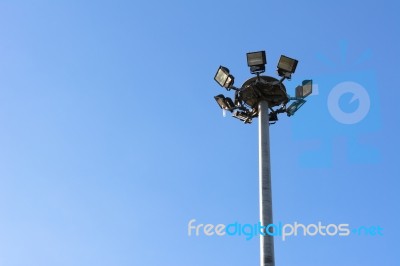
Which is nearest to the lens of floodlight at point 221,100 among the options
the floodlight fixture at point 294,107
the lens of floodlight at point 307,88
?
the floodlight fixture at point 294,107

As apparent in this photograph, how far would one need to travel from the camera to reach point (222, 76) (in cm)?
1808

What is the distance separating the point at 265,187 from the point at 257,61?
4.02 meters

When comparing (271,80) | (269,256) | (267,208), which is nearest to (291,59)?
(271,80)

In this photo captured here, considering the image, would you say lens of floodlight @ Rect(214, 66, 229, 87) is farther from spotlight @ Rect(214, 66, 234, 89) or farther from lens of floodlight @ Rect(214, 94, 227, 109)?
lens of floodlight @ Rect(214, 94, 227, 109)

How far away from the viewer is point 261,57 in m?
17.4

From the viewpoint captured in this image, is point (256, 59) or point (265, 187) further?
point (256, 59)

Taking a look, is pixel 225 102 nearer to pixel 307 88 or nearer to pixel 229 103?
pixel 229 103

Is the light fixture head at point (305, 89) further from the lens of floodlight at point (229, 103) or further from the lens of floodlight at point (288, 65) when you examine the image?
the lens of floodlight at point (229, 103)

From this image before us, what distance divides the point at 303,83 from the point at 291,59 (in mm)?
877

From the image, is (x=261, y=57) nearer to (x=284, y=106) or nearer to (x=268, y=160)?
(x=284, y=106)

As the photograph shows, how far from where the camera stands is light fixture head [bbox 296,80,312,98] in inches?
699

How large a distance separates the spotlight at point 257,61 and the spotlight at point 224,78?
0.73 m

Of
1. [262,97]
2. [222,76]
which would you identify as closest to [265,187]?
[262,97]

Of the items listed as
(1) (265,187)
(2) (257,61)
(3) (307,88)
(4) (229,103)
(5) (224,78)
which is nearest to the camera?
(1) (265,187)
